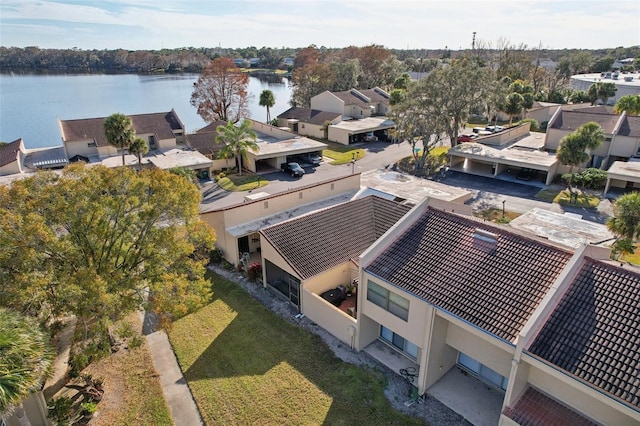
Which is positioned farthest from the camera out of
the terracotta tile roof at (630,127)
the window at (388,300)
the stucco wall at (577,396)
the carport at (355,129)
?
the carport at (355,129)

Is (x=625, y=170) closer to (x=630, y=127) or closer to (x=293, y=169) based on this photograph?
(x=630, y=127)

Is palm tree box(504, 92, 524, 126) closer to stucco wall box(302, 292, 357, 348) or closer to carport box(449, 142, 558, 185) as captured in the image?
carport box(449, 142, 558, 185)

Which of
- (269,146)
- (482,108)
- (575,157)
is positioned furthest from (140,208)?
(482,108)

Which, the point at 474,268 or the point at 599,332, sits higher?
the point at 474,268

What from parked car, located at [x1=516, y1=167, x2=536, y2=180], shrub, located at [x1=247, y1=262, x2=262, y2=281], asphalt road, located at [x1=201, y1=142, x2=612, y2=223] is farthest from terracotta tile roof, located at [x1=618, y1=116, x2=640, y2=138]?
shrub, located at [x1=247, y1=262, x2=262, y2=281]

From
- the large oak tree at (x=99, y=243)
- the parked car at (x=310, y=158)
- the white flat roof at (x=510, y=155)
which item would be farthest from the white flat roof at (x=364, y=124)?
the large oak tree at (x=99, y=243)

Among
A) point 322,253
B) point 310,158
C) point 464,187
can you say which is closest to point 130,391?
point 322,253

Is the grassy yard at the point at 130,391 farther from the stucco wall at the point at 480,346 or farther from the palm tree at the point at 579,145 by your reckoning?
the palm tree at the point at 579,145
